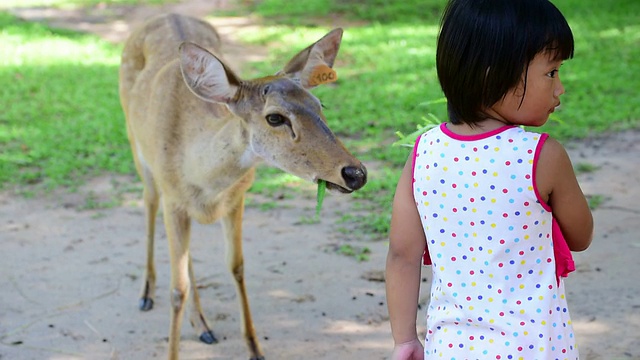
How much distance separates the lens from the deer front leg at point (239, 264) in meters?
4.48

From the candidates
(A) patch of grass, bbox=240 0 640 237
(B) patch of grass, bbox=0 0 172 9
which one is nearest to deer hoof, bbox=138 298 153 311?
(A) patch of grass, bbox=240 0 640 237

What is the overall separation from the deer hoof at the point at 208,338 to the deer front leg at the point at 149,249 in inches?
19.3

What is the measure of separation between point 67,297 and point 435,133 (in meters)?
3.47

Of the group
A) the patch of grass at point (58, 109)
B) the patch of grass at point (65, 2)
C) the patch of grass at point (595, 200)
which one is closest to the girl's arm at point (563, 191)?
the patch of grass at point (595, 200)

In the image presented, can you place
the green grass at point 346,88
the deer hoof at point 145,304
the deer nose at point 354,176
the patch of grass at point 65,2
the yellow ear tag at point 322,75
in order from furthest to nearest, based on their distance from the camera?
the patch of grass at point 65,2 < the green grass at point 346,88 < the deer hoof at point 145,304 < the yellow ear tag at point 322,75 < the deer nose at point 354,176

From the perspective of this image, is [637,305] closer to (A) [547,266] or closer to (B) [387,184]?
(B) [387,184]

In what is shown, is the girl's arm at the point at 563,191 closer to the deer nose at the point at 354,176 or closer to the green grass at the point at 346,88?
the deer nose at the point at 354,176

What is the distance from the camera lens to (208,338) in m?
4.66

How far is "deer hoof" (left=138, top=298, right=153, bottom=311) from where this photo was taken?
5.01 m

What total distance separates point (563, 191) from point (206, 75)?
2.10 metres

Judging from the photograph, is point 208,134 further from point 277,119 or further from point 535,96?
point 535,96

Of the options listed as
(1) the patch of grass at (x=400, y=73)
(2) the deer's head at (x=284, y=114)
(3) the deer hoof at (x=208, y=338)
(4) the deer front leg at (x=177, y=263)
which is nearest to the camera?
(2) the deer's head at (x=284, y=114)

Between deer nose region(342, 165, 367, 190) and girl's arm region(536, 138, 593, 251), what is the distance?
4.60 ft

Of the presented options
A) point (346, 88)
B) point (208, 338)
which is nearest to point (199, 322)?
point (208, 338)
